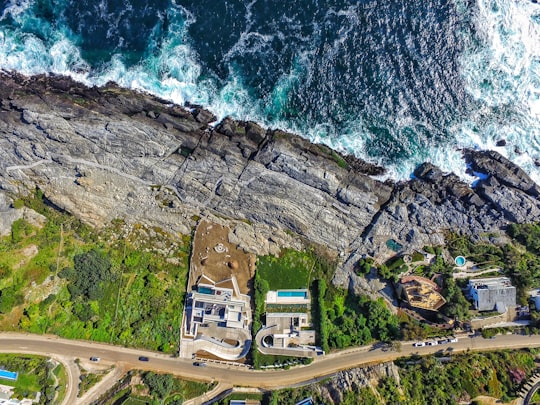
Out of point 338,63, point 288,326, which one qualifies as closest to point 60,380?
point 288,326

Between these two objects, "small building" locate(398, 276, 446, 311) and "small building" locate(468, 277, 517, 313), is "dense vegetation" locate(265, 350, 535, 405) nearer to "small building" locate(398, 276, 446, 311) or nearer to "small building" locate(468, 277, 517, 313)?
"small building" locate(468, 277, 517, 313)

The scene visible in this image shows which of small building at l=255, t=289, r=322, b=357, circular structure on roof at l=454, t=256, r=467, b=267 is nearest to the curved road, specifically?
small building at l=255, t=289, r=322, b=357

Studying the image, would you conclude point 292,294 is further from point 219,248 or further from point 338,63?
point 338,63

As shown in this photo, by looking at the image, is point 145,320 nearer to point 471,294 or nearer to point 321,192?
point 321,192

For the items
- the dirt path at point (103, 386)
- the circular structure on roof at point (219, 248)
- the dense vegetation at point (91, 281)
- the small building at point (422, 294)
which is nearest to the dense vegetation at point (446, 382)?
the small building at point (422, 294)

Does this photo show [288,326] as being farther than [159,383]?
Yes

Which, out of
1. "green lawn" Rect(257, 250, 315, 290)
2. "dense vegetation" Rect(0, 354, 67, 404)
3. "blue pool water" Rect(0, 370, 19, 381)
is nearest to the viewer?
"dense vegetation" Rect(0, 354, 67, 404)
